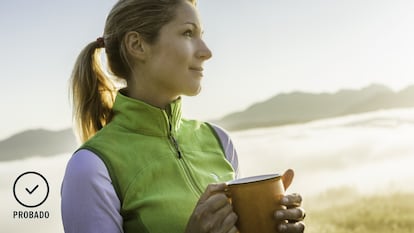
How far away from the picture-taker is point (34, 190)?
391 centimetres

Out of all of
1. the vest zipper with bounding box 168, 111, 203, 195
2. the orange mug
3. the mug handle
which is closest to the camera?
the orange mug

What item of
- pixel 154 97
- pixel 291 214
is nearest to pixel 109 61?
pixel 154 97

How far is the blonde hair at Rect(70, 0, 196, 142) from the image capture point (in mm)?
1860

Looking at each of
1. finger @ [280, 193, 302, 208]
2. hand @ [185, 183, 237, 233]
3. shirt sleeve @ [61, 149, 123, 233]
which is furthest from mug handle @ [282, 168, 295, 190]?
shirt sleeve @ [61, 149, 123, 233]

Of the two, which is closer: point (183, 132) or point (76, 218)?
point (76, 218)

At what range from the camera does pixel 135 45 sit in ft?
6.19

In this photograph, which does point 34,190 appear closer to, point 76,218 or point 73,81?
point 73,81

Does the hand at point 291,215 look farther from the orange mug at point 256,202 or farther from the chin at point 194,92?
the chin at point 194,92

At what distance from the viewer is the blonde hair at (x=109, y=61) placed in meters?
1.86

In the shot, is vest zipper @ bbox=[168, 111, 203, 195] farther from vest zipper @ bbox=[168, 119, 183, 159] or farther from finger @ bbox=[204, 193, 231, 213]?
finger @ bbox=[204, 193, 231, 213]

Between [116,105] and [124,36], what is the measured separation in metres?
0.19

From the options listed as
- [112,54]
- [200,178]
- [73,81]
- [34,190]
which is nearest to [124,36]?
[112,54]

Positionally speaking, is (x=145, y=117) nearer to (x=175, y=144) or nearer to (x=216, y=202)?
(x=175, y=144)

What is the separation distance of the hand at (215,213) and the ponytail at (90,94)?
0.53 metres
